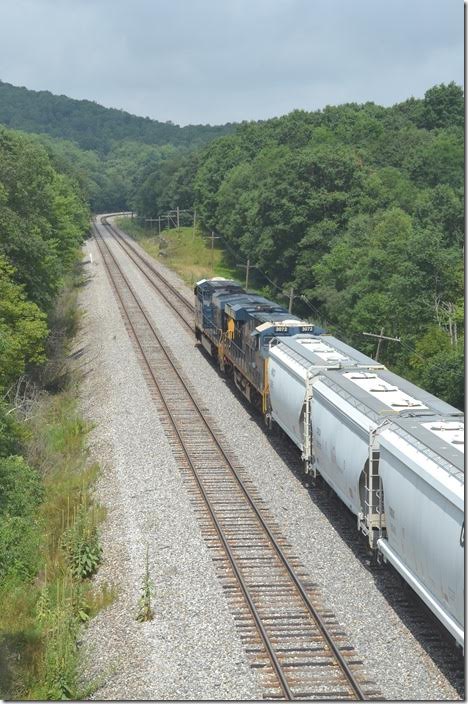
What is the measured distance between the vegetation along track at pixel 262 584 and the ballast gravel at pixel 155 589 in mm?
337

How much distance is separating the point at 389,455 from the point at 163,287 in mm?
55560

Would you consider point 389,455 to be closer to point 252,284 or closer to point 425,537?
point 425,537

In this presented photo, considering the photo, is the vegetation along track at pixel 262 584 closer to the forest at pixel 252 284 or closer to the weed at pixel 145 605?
the weed at pixel 145 605

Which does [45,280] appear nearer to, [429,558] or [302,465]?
[302,465]

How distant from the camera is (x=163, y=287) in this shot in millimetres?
70375

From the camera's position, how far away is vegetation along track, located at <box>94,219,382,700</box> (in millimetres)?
14172

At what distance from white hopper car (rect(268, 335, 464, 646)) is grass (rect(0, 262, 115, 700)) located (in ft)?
18.6

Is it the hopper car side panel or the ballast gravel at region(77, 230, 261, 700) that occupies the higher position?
the hopper car side panel

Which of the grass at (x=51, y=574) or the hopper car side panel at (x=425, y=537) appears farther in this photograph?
the grass at (x=51, y=574)

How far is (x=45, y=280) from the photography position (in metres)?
43.5

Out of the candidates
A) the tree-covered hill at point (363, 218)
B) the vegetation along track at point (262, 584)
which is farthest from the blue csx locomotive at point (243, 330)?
the tree-covered hill at point (363, 218)

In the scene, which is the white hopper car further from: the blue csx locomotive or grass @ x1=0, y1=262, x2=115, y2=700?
grass @ x1=0, y1=262, x2=115, y2=700

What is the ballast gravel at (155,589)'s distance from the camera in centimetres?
1430

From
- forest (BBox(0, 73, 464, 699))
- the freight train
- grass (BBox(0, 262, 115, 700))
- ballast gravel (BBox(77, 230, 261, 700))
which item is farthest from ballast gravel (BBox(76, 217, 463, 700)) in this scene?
the freight train
